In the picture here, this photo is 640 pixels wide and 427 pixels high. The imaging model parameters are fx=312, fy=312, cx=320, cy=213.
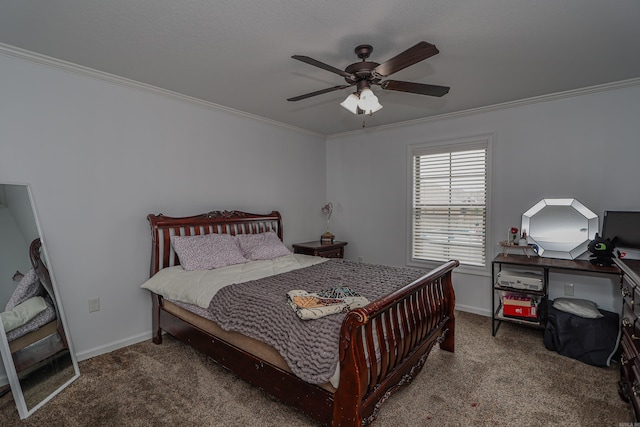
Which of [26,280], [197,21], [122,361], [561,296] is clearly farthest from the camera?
[561,296]

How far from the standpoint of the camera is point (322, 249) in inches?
175

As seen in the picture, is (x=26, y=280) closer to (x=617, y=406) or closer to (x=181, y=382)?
(x=181, y=382)

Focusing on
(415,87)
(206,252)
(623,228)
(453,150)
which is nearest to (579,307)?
(623,228)

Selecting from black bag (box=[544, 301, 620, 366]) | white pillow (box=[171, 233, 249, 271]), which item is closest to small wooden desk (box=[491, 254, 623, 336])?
black bag (box=[544, 301, 620, 366])


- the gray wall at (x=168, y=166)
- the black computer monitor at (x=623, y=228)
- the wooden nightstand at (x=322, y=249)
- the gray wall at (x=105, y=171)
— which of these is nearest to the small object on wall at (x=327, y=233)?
the wooden nightstand at (x=322, y=249)

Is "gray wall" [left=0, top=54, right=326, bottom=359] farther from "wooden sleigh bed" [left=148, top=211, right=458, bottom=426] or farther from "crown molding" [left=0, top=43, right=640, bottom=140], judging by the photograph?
"wooden sleigh bed" [left=148, top=211, right=458, bottom=426]

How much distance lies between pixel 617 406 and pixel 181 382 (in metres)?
3.08

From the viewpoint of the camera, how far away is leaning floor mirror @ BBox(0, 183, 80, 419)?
2.07 m

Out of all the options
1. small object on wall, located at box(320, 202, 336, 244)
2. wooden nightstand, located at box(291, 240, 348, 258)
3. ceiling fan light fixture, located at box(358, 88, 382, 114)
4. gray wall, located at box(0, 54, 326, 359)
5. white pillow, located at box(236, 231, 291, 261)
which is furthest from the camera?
small object on wall, located at box(320, 202, 336, 244)

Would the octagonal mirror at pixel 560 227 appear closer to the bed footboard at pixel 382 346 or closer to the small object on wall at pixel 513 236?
the small object on wall at pixel 513 236

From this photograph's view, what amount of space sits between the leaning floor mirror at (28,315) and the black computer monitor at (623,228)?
4.88m

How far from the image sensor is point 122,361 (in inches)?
107

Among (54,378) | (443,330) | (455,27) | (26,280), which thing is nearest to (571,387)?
(443,330)

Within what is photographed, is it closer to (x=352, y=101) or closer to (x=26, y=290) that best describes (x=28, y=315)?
(x=26, y=290)
